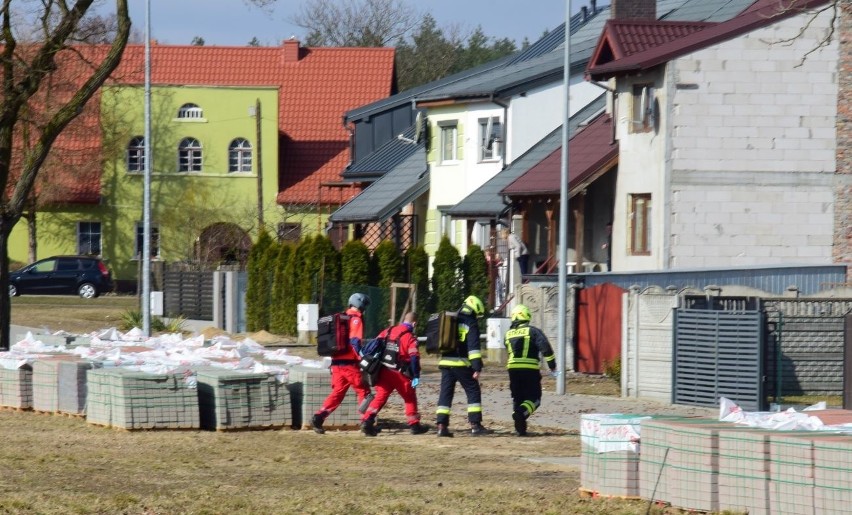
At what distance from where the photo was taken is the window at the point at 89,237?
64.9 meters

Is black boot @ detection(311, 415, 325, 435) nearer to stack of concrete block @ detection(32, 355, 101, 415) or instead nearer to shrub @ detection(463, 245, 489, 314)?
stack of concrete block @ detection(32, 355, 101, 415)

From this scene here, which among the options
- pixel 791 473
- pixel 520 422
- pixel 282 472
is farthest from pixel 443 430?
pixel 791 473

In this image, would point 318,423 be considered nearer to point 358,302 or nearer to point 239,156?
point 358,302

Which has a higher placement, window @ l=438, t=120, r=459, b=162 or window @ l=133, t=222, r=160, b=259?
window @ l=438, t=120, r=459, b=162

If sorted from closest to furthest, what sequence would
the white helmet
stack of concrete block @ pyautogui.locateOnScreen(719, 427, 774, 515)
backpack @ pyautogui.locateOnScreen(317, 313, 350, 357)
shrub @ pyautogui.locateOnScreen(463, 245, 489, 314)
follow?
stack of concrete block @ pyautogui.locateOnScreen(719, 427, 774, 515) < backpack @ pyautogui.locateOnScreen(317, 313, 350, 357) < the white helmet < shrub @ pyautogui.locateOnScreen(463, 245, 489, 314)

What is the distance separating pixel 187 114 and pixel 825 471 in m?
54.3

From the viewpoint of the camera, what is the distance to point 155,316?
136ft

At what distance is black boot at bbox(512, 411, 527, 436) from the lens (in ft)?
61.8

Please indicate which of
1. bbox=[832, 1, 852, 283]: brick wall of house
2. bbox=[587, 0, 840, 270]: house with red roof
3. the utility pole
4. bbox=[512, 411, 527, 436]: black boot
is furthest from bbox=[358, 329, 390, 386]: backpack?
the utility pole

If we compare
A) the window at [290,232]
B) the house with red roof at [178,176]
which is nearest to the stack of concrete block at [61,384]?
the window at [290,232]

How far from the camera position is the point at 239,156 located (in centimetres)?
6462

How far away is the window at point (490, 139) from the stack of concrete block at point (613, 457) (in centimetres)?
2858

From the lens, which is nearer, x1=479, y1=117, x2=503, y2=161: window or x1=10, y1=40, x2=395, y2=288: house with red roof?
x1=479, y1=117, x2=503, y2=161: window

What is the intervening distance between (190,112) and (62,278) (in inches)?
379
